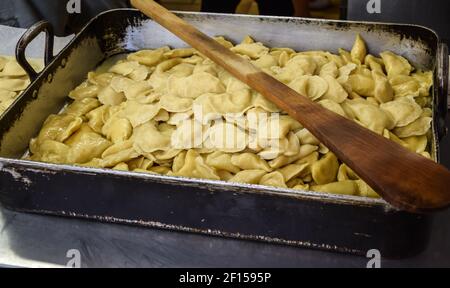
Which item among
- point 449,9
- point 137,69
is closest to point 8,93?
point 137,69

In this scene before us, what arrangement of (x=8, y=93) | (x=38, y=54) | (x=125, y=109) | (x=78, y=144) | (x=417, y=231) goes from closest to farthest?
(x=417, y=231) → (x=78, y=144) → (x=125, y=109) → (x=8, y=93) → (x=38, y=54)

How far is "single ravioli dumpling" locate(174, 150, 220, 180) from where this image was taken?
Answer: 41.4 inches

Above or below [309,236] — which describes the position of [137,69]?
above

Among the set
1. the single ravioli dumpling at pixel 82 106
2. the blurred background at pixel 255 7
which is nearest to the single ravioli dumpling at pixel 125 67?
the single ravioli dumpling at pixel 82 106

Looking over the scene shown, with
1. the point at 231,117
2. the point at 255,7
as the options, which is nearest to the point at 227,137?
the point at 231,117

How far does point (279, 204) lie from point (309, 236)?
99mm

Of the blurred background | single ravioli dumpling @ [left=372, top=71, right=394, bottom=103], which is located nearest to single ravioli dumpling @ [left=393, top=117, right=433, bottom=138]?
single ravioli dumpling @ [left=372, top=71, right=394, bottom=103]

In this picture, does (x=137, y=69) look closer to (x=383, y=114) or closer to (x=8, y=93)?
(x=8, y=93)

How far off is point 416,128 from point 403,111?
5 centimetres

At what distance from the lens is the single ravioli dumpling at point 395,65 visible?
134 centimetres

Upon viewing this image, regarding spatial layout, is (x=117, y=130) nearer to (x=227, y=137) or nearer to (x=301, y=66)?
(x=227, y=137)

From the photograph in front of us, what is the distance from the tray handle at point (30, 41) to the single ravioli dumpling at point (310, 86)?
1.95ft
